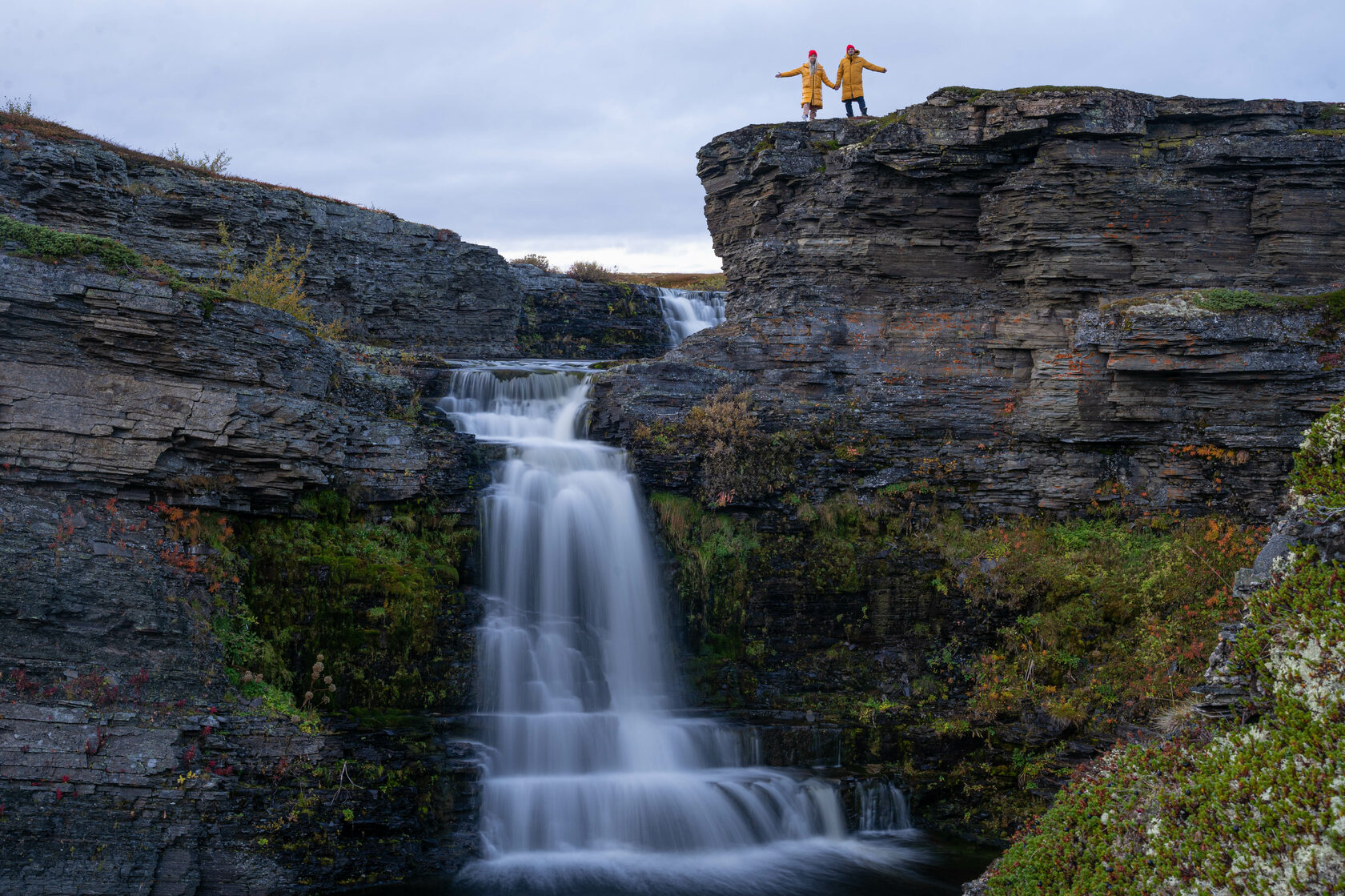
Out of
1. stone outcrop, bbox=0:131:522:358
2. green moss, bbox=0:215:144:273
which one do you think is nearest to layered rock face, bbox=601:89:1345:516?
stone outcrop, bbox=0:131:522:358

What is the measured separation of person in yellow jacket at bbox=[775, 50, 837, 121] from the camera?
17.8 meters

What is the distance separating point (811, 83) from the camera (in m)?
17.8

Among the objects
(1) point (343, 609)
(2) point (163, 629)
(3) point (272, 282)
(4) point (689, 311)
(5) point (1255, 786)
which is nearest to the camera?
(5) point (1255, 786)

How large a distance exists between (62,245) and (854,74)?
45.4 ft

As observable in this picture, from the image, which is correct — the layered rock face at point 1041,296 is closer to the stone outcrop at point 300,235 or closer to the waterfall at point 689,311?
the waterfall at point 689,311

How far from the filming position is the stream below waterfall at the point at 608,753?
10.3m

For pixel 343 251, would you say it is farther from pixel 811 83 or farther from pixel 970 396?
pixel 970 396

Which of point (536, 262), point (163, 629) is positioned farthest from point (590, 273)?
Result: point (163, 629)

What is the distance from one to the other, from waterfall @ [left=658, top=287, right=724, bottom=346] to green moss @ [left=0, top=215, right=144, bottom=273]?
1274 centimetres

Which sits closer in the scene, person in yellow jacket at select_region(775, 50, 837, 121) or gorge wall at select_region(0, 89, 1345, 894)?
gorge wall at select_region(0, 89, 1345, 894)

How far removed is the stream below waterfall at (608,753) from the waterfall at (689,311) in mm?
7465

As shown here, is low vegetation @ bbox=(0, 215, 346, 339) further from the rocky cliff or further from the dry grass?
the dry grass

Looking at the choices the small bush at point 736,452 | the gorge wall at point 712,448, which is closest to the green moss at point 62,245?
the gorge wall at point 712,448

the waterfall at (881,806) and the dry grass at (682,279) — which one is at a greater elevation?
the dry grass at (682,279)
